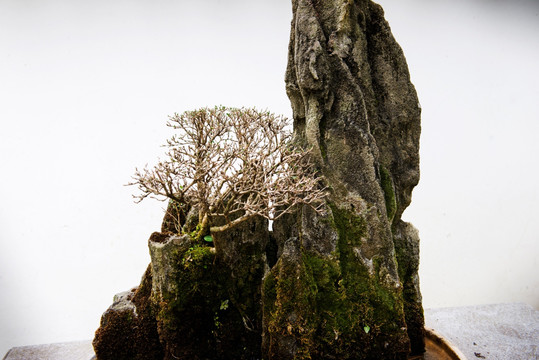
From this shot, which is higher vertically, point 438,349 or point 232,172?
point 232,172

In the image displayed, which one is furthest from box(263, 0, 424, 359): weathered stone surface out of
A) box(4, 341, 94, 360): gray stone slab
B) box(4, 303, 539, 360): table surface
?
box(4, 341, 94, 360): gray stone slab

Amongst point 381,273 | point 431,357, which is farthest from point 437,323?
point 381,273

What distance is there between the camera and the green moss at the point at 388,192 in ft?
9.52

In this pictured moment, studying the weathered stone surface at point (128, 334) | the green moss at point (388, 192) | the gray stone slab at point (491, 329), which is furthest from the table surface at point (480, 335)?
the green moss at point (388, 192)

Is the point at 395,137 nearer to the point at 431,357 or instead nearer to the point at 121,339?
the point at 431,357

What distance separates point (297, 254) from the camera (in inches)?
104

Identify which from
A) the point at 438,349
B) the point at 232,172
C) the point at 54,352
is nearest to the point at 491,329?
the point at 438,349

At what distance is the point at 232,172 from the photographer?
2.66m

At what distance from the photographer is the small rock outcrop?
2641 mm

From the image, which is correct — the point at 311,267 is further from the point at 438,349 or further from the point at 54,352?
the point at 54,352

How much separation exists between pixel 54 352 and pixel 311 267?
299 cm

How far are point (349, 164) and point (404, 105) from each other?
0.68 metres

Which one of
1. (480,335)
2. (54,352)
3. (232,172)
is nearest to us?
(232,172)

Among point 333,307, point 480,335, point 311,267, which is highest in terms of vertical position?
point 311,267
